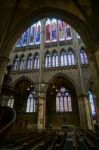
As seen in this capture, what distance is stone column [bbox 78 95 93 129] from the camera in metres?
15.3

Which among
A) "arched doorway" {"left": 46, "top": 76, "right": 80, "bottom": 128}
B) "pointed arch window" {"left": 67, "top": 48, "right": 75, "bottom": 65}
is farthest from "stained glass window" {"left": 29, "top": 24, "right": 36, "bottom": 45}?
"arched doorway" {"left": 46, "top": 76, "right": 80, "bottom": 128}

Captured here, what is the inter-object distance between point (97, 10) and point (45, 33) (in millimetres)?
17154

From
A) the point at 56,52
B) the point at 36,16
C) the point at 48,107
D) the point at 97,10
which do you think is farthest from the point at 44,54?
the point at 97,10

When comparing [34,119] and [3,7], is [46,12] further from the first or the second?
[34,119]

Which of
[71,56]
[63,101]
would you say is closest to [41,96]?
[63,101]

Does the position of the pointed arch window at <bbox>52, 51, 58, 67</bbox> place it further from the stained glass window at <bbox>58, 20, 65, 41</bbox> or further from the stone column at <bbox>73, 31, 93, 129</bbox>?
the stone column at <bbox>73, 31, 93, 129</bbox>

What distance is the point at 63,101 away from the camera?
21.3 m

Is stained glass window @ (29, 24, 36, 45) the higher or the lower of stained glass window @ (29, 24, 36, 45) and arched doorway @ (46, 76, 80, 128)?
the higher

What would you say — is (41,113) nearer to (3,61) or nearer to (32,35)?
(3,61)

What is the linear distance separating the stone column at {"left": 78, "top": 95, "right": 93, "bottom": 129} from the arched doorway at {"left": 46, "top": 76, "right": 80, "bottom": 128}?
160 inches

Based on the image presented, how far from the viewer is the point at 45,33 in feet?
75.8

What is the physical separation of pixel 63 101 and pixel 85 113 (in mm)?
5980

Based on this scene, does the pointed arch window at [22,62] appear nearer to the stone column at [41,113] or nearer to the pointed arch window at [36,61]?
the pointed arch window at [36,61]

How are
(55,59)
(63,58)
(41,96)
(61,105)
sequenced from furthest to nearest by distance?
(61,105) → (55,59) → (63,58) → (41,96)
